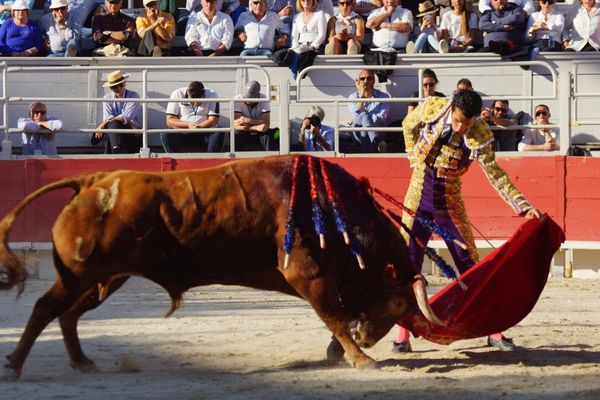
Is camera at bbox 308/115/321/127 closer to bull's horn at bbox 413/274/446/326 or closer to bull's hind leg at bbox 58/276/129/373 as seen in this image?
bull's horn at bbox 413/274/446/326

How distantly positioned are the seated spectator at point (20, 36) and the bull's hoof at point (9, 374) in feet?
21.8

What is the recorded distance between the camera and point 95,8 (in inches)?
485

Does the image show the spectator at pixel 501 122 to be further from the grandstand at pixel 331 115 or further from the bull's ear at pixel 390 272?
the bull's ear at pixel 390 272

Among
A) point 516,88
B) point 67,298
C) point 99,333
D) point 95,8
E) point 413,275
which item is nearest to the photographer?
point 67,298

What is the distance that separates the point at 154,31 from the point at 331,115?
179cm

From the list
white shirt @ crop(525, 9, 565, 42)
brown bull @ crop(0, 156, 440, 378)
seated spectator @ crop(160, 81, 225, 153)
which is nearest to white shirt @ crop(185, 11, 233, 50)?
seated spectator @ crop(160, 81, 225, 153)

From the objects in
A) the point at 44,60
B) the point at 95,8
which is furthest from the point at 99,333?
the point at 95,8

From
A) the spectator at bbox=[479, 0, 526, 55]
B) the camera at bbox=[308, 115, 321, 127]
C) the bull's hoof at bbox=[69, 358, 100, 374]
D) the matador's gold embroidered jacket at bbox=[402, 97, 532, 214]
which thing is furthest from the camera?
the spectator at bbox=[479, 0, 526, 55]

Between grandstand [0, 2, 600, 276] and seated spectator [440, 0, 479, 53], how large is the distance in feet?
0.88

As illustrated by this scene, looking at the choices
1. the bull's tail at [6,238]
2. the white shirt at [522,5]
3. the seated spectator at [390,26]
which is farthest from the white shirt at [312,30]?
the bull's tail at [6,238]

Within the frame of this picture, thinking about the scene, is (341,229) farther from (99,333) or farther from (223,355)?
(99,333)

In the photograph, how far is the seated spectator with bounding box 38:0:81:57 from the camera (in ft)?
38.9

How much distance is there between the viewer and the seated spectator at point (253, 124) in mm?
10820

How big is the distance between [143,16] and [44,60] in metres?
1.02
